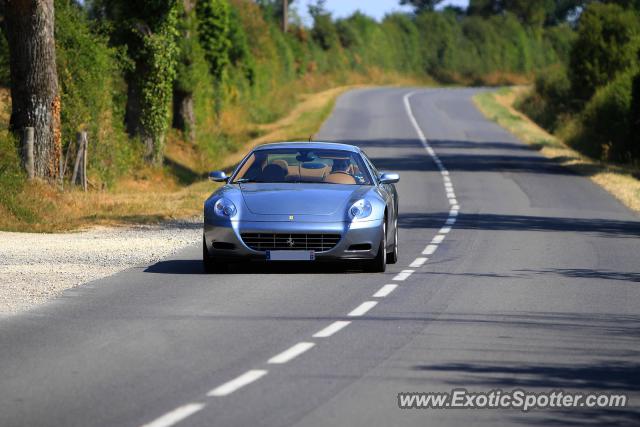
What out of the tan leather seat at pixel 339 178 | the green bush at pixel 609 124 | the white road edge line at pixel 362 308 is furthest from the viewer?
the green bush at pixel 609 124

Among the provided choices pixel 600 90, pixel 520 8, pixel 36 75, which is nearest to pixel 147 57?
pixel 36 75

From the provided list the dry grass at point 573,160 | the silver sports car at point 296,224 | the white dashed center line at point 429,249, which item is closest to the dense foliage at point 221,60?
the dry grass at point 573,160

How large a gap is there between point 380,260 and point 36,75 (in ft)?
41.5

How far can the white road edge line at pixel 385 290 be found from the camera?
14008 mm

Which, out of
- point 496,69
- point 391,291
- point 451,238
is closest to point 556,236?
point 451,238

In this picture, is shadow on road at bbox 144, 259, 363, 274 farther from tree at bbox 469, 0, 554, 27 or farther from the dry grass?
tree at bbox 469, 0, 554, 27

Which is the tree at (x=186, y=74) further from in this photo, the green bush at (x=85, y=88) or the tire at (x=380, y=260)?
the tire at (x=380, y=260)

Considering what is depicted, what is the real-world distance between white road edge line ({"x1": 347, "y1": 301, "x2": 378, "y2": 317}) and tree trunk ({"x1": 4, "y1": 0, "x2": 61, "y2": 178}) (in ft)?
48.1

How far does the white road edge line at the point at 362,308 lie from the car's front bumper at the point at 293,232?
2.24 metres

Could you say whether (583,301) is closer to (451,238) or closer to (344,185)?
(344,185)

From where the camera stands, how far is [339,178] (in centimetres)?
1698

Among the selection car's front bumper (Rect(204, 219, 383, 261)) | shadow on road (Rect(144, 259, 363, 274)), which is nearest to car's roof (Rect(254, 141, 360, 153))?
shadow on road (Rect(144, 259, 363, 274))

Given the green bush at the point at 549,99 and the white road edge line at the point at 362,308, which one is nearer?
the white road edge line at the point at 362,308

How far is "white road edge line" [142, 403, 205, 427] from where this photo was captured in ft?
25.8
